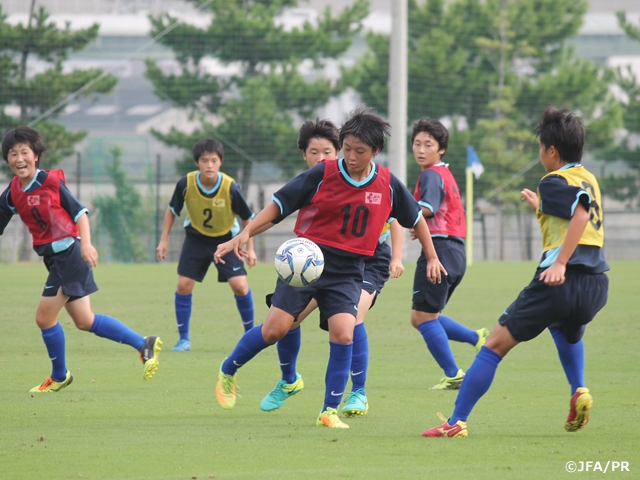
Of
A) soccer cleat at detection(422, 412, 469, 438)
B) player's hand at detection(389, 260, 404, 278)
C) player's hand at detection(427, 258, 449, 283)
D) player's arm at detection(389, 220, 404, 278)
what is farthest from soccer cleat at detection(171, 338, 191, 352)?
soccer cleat at detection(422, 412, 469, 438)

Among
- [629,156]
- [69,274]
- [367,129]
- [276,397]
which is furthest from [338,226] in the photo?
[629,156]

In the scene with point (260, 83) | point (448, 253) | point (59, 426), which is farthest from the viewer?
point (260, 83)

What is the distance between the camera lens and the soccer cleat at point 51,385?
6.14 m

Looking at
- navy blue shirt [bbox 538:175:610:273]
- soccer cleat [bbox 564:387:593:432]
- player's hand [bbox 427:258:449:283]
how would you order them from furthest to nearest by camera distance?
player's hand [bbox 427:258:449:283] < soccer cleat [bbox 564:387:593:432] < navy blue shirt [bbox 538:175:610:273]

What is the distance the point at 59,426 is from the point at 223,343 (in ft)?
12.8

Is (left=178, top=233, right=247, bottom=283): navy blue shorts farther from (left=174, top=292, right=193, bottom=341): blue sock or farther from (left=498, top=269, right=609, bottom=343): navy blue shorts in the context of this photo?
(left=498, top=269, right=609, bottom=343): navy blue shorts

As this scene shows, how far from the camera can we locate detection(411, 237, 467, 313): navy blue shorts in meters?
6.64

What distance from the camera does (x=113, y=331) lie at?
647 cm

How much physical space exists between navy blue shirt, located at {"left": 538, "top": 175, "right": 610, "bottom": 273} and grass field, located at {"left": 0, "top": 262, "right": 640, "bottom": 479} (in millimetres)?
850

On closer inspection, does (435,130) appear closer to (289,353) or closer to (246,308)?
(289,353)

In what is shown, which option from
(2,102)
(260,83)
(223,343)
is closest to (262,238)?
(260,83)

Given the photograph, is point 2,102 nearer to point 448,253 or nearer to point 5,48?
point 5,48

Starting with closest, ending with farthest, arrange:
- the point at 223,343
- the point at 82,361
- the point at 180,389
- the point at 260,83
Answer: the point at 180,389
the point at 82,361
the point at 223,343
the point at 260,83

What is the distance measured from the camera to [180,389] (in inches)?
248
